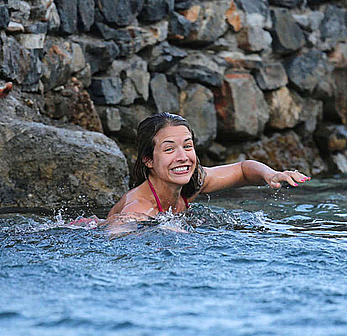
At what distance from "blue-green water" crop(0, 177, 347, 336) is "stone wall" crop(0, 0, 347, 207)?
4.15 ft

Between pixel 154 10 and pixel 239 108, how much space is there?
166 cm

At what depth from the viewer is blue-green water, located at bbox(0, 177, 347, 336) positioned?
2191mm

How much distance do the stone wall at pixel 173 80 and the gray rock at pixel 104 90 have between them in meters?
0.01

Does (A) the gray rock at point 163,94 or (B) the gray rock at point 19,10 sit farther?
(A) the gray rock at point 163,94

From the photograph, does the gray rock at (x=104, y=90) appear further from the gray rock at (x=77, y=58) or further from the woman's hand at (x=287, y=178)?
the woman's hand at (x=287, y=178)

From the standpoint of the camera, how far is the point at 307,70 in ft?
28.2

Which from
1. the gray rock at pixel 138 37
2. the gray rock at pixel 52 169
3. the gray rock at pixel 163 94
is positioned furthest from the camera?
the gray rock at pixel 163 94

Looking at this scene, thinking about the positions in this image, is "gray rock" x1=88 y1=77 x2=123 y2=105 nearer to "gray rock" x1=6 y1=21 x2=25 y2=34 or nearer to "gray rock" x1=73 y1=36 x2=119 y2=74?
"gray rock" x1=73 y1=36 x2=119 y2=74

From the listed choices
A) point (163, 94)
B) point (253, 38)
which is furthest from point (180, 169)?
point (253, 38)

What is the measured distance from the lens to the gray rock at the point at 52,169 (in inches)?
196

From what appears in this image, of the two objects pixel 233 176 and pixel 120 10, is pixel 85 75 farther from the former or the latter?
pixel 233 176

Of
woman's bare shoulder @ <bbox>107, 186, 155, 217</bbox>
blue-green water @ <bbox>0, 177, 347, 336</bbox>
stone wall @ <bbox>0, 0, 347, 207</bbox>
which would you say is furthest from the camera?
stone wall @ <bbox>0, 0, 347, 207</bbox>

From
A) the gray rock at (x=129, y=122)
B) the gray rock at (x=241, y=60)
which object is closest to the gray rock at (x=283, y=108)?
the gray rock at (x=241, y=60)

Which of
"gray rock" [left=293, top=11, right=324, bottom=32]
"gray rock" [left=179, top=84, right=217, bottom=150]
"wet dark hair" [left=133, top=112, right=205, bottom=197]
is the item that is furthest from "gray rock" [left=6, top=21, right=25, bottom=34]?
"gray rock" [left=293, top=11, right=324, bottom=32]
